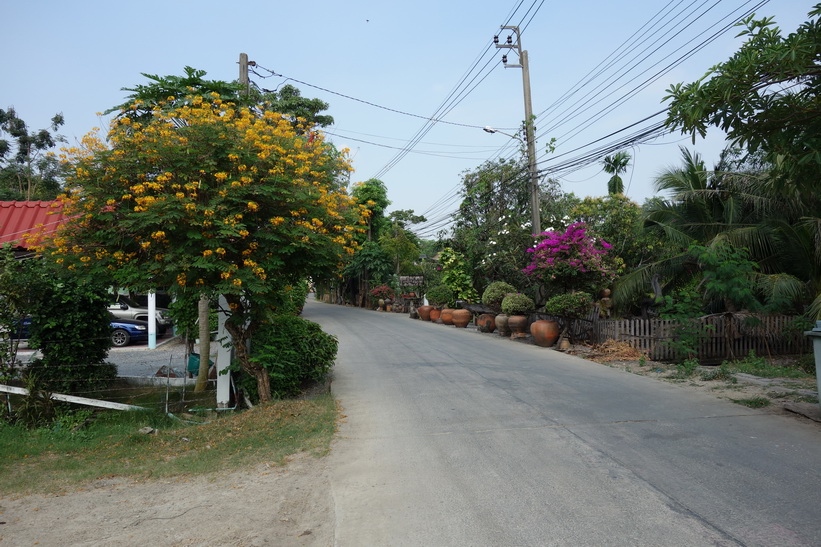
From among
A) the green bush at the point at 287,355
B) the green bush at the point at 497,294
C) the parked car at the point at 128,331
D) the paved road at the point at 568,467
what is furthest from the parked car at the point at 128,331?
the green bush at the point at 497,294

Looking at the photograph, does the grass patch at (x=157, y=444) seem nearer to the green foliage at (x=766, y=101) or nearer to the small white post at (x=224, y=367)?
the small white post at (x=224, y=367)

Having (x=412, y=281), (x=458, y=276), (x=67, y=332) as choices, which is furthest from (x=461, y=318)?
(x=67, y=332)

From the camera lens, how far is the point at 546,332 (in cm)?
1562

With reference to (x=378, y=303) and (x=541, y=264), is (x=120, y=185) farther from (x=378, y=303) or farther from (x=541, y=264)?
(x=378, y=303)

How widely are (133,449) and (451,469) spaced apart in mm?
4245

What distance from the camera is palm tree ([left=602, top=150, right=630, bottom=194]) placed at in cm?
4150

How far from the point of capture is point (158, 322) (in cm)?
1931

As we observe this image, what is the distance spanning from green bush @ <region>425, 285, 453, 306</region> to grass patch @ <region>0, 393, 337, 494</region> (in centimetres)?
1728

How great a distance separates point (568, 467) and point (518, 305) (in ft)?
42.3

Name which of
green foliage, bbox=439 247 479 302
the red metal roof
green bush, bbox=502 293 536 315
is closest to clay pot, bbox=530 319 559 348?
green bush, bbox=502 293 536 315

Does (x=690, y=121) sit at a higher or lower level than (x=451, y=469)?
higher

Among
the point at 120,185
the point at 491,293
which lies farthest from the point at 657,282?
the point at 120,185

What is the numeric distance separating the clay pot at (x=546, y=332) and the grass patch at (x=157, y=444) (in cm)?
841

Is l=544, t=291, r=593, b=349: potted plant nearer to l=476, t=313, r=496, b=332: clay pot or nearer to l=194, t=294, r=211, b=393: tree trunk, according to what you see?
l=476, t=313, r=496, b=332: clay pot
